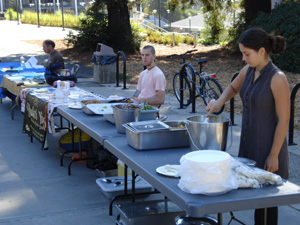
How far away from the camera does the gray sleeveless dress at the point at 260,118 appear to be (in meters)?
3.45

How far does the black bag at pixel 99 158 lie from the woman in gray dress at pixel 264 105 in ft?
9.22

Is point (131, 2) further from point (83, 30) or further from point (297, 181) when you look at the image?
point (297, 181)

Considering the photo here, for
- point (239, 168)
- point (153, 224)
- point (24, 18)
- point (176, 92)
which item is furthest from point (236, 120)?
point (24, 18)

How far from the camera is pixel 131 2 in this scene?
20500 mm

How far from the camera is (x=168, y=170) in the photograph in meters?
3.29

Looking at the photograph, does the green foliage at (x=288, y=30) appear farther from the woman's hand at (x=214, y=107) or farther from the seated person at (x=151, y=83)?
the woman's hand at (x=214, y=107)

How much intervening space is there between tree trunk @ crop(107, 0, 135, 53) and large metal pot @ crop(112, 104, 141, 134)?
15835 mm

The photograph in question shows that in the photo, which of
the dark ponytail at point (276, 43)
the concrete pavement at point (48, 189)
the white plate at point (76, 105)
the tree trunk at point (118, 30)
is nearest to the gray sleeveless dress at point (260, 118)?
the dark ponytail at point (276, 43)

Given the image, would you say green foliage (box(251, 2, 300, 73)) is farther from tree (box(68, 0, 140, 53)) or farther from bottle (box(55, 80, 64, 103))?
bottle (box(55, 80, 64, 103))

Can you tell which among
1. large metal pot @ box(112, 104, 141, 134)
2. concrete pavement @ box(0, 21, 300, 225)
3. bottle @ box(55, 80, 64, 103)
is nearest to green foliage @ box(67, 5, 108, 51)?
concrete pavement @ box(0, 21, 300, 225)

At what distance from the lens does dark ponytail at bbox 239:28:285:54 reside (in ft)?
11.0

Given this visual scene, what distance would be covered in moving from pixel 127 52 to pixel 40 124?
43.8 feet

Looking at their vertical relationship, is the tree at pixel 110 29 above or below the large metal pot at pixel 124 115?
above

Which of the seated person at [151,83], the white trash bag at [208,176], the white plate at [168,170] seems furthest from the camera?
the seated person at [151,83]
